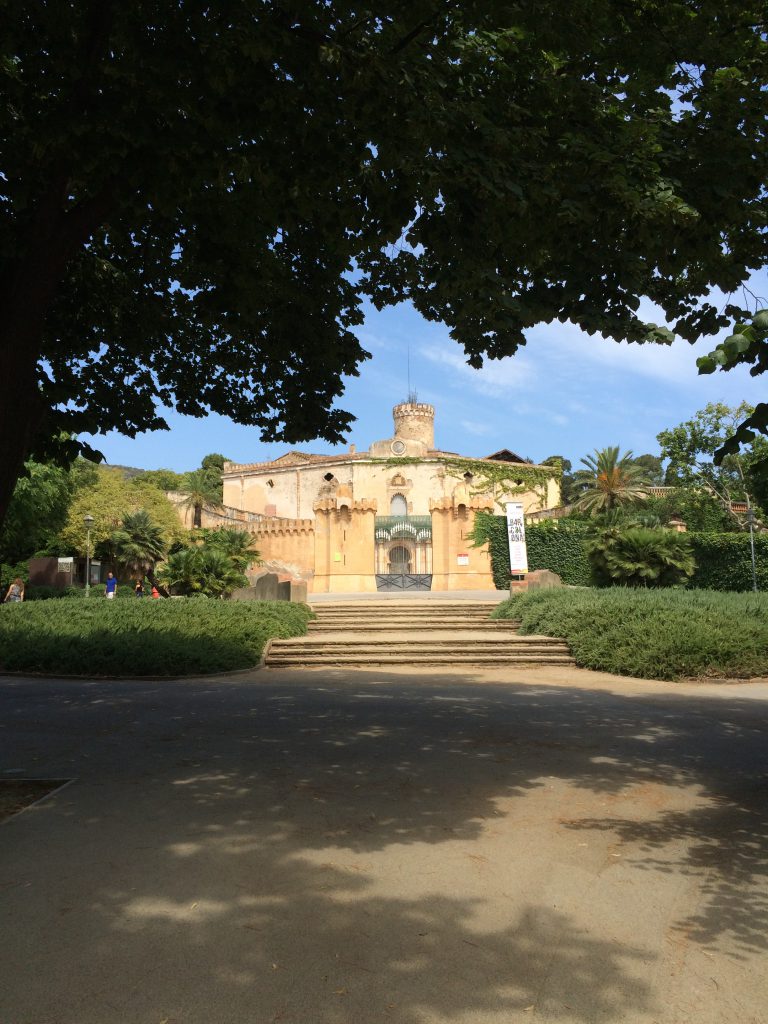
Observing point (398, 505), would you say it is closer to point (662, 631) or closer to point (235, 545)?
point (235, 545)

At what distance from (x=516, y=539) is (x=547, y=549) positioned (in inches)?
347

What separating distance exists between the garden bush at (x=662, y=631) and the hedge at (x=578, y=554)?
52.5ft

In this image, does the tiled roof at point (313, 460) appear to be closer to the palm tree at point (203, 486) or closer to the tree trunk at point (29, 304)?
the palm tree at point (203, 486)

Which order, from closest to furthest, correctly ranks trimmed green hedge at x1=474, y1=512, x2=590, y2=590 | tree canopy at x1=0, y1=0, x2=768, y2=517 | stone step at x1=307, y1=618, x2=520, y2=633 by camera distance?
tree canopy at x1=0, y1=0, x2=768, y2=517
stone step at x1=307, y1=618, x2=520, y2=633
trimmed green hedge at x1=474, y1=512, x2=590, y2=590

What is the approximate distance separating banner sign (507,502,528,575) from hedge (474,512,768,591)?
17.8ft

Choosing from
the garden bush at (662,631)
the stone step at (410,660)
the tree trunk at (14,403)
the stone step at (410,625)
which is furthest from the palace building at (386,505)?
the tree trunk at (14,403)

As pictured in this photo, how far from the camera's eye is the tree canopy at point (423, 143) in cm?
456

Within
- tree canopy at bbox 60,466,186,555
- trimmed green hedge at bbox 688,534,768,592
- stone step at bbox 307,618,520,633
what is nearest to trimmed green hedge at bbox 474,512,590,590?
trimmed green hedge at bbox 688,534,768,592

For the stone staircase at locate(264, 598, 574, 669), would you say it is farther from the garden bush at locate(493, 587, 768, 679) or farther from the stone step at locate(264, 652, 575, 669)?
the garden bush at locate(493, 587, 768, 679)

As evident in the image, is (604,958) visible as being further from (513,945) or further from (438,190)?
(438,190)

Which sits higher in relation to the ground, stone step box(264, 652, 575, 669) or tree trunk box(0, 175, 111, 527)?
tree trunk box(0, 175, 111, 527)

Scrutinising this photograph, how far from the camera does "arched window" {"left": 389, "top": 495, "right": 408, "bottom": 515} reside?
58125mm

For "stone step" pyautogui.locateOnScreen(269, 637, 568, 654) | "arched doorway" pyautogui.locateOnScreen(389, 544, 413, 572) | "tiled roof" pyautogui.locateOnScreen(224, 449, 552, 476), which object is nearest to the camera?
"stone step" pyautogui.locateOnScreen(269, 637, 568, 654)

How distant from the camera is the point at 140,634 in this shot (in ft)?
46.5
